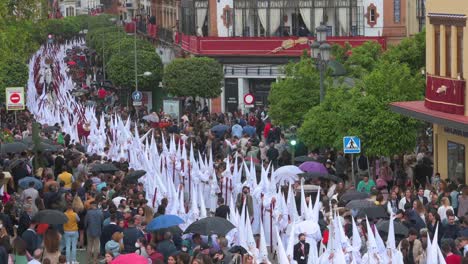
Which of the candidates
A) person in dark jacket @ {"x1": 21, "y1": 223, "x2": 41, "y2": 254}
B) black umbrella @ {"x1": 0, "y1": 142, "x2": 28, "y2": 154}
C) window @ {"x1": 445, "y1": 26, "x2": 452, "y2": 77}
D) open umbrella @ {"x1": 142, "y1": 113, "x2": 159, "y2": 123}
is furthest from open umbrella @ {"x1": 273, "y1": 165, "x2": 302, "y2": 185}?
open umbrella @ {"x1": 142, "y1": 113, "x2": 159, "y2": 123}

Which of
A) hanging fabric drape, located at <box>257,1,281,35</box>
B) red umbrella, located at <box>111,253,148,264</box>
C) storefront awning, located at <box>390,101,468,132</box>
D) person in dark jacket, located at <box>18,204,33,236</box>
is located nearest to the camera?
red umbrella, located at <box>111,253,148,264</box>

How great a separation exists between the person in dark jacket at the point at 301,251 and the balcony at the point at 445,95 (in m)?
12.8

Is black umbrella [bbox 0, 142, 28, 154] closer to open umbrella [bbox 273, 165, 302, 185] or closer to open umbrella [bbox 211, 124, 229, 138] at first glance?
open umbrella [bbox 273, 165, 302, 185]

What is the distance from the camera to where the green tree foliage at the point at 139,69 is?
8200 cm

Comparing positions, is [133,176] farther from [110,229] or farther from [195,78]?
[195,78]

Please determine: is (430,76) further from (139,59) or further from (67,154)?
(139,59)

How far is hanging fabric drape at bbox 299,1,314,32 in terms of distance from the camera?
260ft

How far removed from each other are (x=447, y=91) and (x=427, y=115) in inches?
30.1

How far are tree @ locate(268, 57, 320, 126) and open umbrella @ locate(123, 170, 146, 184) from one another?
13357mm

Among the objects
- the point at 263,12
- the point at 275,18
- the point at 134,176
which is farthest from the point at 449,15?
the point at 263,12

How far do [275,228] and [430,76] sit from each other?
453 inches

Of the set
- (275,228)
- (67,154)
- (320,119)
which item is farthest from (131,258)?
(320,119)

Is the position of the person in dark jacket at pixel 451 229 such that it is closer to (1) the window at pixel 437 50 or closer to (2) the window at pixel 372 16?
(1) the window at pixel 437 50

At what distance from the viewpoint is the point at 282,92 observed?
51031 mm
